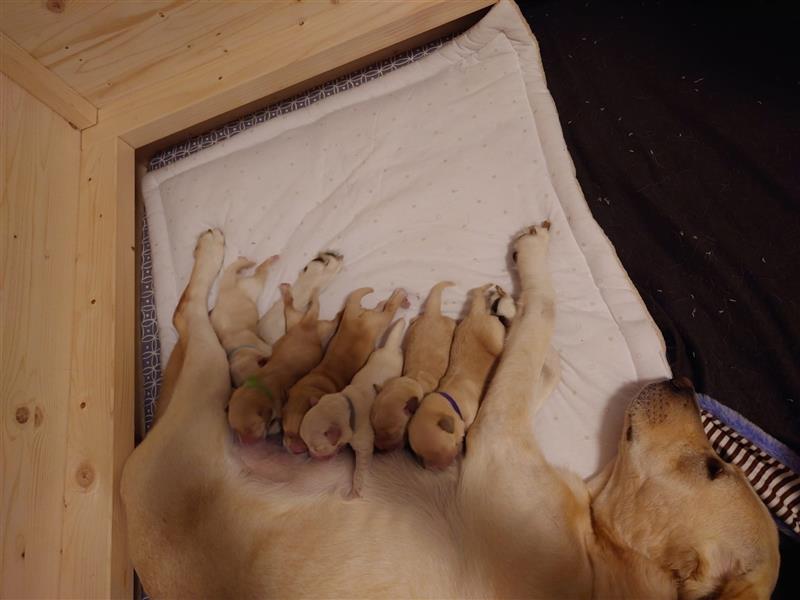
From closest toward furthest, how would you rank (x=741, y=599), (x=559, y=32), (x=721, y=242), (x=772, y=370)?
(x=741, y=599) → (x=772, y=370) → (x=721, y=242) → (x=559, y=32)

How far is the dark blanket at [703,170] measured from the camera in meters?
1.74

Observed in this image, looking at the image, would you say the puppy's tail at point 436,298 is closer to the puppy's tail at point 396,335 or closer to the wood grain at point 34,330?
the puppy's tail at point 396,335

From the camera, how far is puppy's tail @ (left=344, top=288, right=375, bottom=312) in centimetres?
204

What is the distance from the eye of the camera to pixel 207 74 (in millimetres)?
2381

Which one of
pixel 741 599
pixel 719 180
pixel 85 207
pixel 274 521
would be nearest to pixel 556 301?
pixel 719 180

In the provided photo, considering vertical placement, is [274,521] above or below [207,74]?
below

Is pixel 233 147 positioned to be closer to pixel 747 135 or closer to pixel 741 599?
pixel 747 135

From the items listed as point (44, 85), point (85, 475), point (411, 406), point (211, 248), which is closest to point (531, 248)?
point (411, 406)

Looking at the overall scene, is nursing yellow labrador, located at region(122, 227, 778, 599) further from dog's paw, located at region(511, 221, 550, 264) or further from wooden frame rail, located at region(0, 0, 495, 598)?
wooden frame rail, located at region(0, 0, 495, 598)

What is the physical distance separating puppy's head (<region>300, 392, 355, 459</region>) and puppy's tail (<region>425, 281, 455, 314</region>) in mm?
431

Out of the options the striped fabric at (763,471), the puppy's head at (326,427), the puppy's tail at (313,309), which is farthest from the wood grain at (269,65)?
the striped fabric at (763,471)

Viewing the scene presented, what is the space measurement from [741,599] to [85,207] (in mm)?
2330

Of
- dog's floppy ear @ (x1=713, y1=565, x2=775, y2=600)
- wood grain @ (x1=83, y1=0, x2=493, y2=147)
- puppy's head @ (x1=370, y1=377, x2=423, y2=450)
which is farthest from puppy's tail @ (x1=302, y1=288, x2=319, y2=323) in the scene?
dog's floppy ear @ (x1=713, y1=565, x2=775, y2=600)

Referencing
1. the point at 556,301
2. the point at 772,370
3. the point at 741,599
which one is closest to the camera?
the point at 741,599
